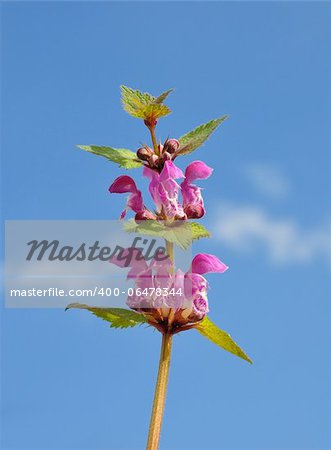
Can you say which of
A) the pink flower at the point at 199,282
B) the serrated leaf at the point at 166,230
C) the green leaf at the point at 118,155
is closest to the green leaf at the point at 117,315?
the pink flower at the point at 199,282

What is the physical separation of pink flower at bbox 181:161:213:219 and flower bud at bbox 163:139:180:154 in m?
0.23

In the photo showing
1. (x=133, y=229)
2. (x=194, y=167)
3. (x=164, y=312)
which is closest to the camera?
(x=133, y=229)

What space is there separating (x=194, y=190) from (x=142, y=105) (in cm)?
45

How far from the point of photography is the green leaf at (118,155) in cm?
270

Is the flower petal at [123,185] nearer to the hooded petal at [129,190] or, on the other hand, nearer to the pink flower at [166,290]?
the hooded petal at [129,190]

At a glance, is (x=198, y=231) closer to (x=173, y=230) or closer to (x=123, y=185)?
(x=173, y=230)

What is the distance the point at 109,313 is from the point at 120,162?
0.66 meters

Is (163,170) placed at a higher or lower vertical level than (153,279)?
higher

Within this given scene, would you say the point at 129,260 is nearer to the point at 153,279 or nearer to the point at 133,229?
the point at 153,279

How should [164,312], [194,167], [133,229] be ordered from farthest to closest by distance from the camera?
[194,167], [164,312], [133,229]

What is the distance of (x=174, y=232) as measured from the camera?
242 cm

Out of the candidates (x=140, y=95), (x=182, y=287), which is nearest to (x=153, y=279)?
(x=182, y=287)

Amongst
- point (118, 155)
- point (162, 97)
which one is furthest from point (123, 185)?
point (162, 97)

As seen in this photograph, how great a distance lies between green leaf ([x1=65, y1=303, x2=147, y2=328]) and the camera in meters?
2.60
